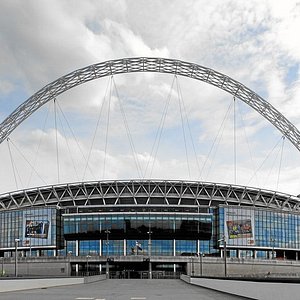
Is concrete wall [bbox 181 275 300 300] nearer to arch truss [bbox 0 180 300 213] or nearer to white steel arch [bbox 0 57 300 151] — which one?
white steel arch [bbox 0 57 300 151]

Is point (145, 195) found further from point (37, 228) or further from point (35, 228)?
point (35, 228)

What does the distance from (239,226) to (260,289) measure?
111485 mm

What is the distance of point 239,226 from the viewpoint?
13350 cm

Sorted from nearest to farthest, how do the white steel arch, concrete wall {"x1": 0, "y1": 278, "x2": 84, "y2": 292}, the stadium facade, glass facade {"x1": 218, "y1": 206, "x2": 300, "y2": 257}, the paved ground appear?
1. the paved ground
2. concrete wall {"x1": 0, "y1": 278, "x2": 84, "y2": 292}
3. the white steel arch
4. glass facade {"x1": 218, "y1": 206, "x2": 300, "y2": 257}
5. the stadium facade

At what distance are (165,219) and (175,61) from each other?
Answer: 4519cm

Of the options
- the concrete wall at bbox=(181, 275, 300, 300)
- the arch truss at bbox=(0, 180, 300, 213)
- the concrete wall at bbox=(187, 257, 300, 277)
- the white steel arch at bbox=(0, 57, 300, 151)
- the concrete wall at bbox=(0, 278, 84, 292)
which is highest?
the white steel arch at bbox=(0, 57, 300, 151)

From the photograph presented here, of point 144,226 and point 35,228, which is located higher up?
point 144,226

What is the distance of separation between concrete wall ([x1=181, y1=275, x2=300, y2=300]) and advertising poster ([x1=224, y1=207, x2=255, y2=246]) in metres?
93.3

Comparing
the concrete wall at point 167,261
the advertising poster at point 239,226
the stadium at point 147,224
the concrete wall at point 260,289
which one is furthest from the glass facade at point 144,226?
the concrete wall at point 260,289

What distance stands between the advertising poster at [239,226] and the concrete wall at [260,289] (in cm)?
9328

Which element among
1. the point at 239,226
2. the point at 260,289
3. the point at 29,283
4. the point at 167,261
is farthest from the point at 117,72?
the point at 260,289

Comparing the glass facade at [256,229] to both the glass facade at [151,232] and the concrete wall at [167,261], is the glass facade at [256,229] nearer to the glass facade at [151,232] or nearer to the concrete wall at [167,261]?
the glass facade at [151,232]

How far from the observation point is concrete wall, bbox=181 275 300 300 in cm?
1896

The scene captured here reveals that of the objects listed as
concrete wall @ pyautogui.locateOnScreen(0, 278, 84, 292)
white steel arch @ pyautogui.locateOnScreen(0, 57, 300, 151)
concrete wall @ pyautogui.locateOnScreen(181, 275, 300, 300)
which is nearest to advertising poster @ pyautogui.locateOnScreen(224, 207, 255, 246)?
white steel arch @ pyautogui.locateOnScreen(0, 57, 300, 151)
